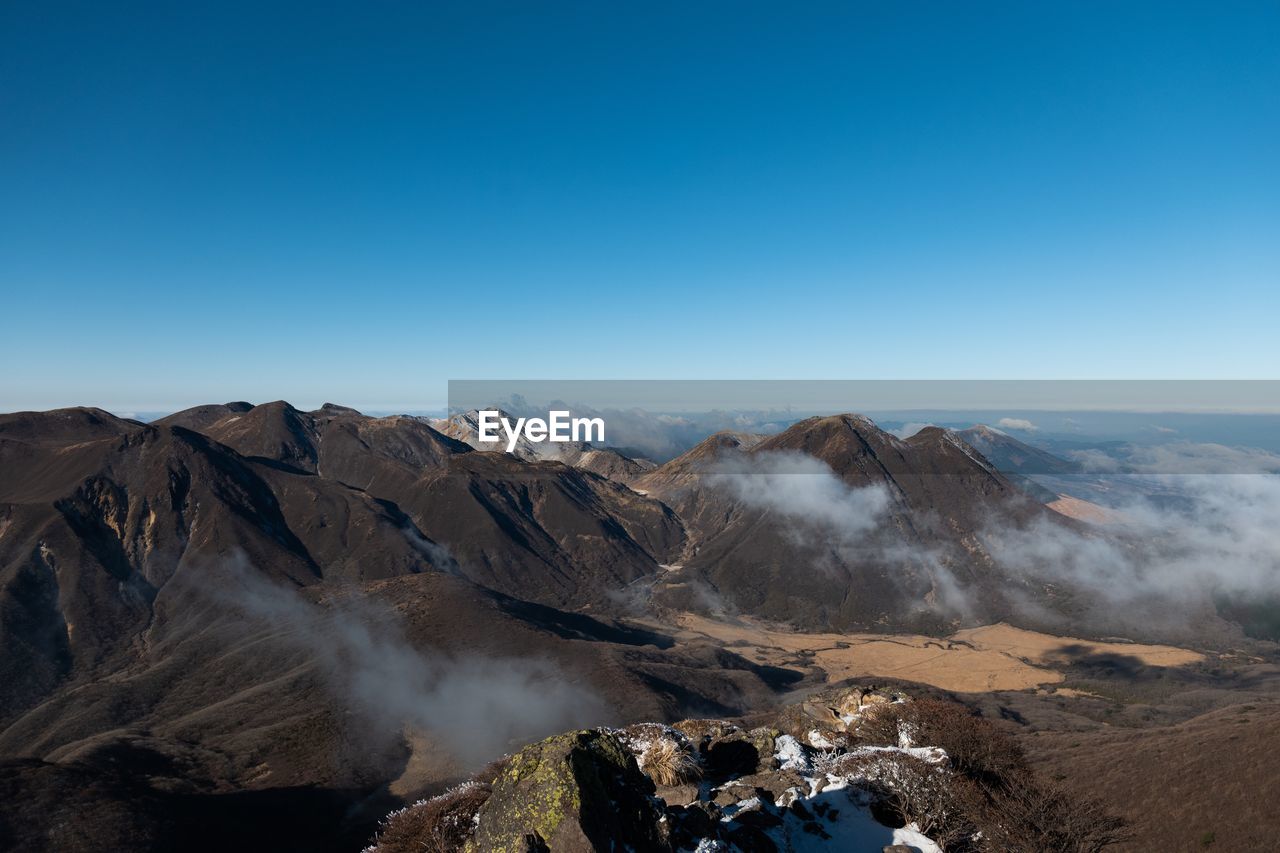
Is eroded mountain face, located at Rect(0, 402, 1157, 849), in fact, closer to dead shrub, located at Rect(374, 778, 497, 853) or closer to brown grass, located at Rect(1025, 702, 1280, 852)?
dead shrub, located at Rect(374, 778, 497, 853)

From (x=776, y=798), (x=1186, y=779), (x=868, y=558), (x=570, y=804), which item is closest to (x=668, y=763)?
(x=776, y=798)

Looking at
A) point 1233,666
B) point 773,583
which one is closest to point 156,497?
point 773,583

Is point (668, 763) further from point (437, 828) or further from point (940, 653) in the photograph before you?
point (940, 653)

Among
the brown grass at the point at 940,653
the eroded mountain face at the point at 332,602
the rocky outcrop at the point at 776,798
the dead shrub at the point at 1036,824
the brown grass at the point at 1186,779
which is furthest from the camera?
the brown grass at the point at 940,653

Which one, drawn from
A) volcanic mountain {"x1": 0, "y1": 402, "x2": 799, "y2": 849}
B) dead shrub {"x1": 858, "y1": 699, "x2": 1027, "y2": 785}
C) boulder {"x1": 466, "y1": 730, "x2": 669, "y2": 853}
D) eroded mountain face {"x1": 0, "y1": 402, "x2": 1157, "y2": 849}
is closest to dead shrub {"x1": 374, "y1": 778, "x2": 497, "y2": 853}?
boulder {"x1": 466, "y1": 730, "x2": 669, "y2": 853}

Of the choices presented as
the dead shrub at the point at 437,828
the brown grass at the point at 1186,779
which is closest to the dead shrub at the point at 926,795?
the dead shrub at the point at 437,828

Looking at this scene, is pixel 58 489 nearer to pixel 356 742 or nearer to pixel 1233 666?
pixel 356 742

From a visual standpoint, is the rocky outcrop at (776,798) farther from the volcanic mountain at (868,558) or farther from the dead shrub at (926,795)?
the volcanic mountain at (868,558)
